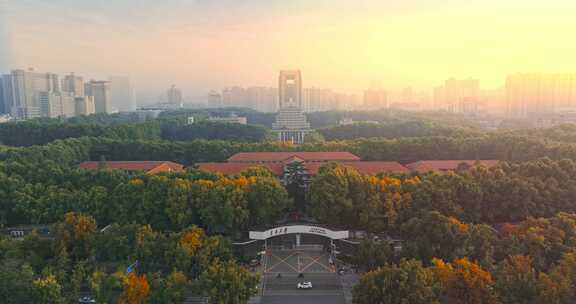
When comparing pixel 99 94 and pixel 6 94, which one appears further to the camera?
pixel 99 94

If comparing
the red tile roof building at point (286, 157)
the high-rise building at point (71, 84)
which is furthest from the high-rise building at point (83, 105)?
the red tile roof building at point (286, 157)

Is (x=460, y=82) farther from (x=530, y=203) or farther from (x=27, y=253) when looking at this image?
(x=27, y=253)

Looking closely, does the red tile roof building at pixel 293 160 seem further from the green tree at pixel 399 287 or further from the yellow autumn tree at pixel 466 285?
the yellow autumn tree at pixel 466 285

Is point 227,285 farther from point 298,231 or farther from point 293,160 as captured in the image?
point 293,160

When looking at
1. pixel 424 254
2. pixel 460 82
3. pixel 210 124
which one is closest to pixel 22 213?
pixel 424 254

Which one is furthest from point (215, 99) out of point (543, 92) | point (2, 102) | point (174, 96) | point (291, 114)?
point (543, 92)

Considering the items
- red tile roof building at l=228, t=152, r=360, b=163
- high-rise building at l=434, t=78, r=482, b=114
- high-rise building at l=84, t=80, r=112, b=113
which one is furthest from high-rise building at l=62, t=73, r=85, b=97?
high-rise building at l=434, t=78, r=482, b=114
